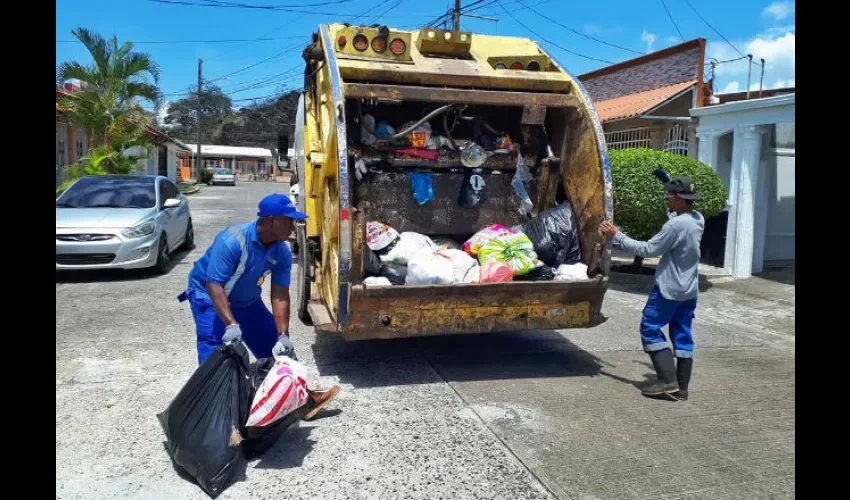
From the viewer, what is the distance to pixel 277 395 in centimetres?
324

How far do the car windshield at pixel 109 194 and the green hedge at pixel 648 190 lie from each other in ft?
19.9

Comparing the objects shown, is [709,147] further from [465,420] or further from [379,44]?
[465,420]

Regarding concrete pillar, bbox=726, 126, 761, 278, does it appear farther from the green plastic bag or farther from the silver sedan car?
the silver sedan car

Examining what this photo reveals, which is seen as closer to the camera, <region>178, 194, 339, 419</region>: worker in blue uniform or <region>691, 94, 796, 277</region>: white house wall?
<region>178, 194, 339, 419</region>: worker in blue uniform

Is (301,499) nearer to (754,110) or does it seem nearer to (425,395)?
(425,395)

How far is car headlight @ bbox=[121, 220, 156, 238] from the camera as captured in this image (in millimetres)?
7767

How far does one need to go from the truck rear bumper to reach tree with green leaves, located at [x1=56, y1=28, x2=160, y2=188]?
1226cm

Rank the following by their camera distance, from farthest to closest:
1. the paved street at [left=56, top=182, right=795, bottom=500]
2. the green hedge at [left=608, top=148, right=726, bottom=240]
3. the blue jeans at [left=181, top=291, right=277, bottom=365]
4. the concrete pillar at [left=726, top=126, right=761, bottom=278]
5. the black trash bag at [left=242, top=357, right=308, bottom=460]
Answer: the concrete pillar at [left=726, top=126, right=761, bottom=278]
the green hedge at [left=608, top=148, right=726, bottom=240]
the blue jeans at [left=181, top=291, right=277, bottom=365]
the black trash bag at [left=242, top=357, right=308, bottom=460]
the paved street at [left=56, top=182, right=795, bottom=500]

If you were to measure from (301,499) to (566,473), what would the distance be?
4.31 ft

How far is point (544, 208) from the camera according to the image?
553cm

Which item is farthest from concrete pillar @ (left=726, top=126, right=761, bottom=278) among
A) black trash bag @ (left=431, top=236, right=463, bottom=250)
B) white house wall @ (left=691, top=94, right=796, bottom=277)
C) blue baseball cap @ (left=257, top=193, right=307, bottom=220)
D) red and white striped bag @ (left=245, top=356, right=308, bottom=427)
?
red and white striped bag @ (left=245, top=356, right=308, bottom=427)

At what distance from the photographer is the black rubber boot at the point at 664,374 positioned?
174 inches

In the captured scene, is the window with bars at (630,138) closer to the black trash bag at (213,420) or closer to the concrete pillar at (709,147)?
the concrete pillar at (709,147)

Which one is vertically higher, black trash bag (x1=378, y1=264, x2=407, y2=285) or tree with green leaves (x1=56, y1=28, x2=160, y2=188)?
tree with green leaves (x1=56, y1=28, x2=160, y2=188)
